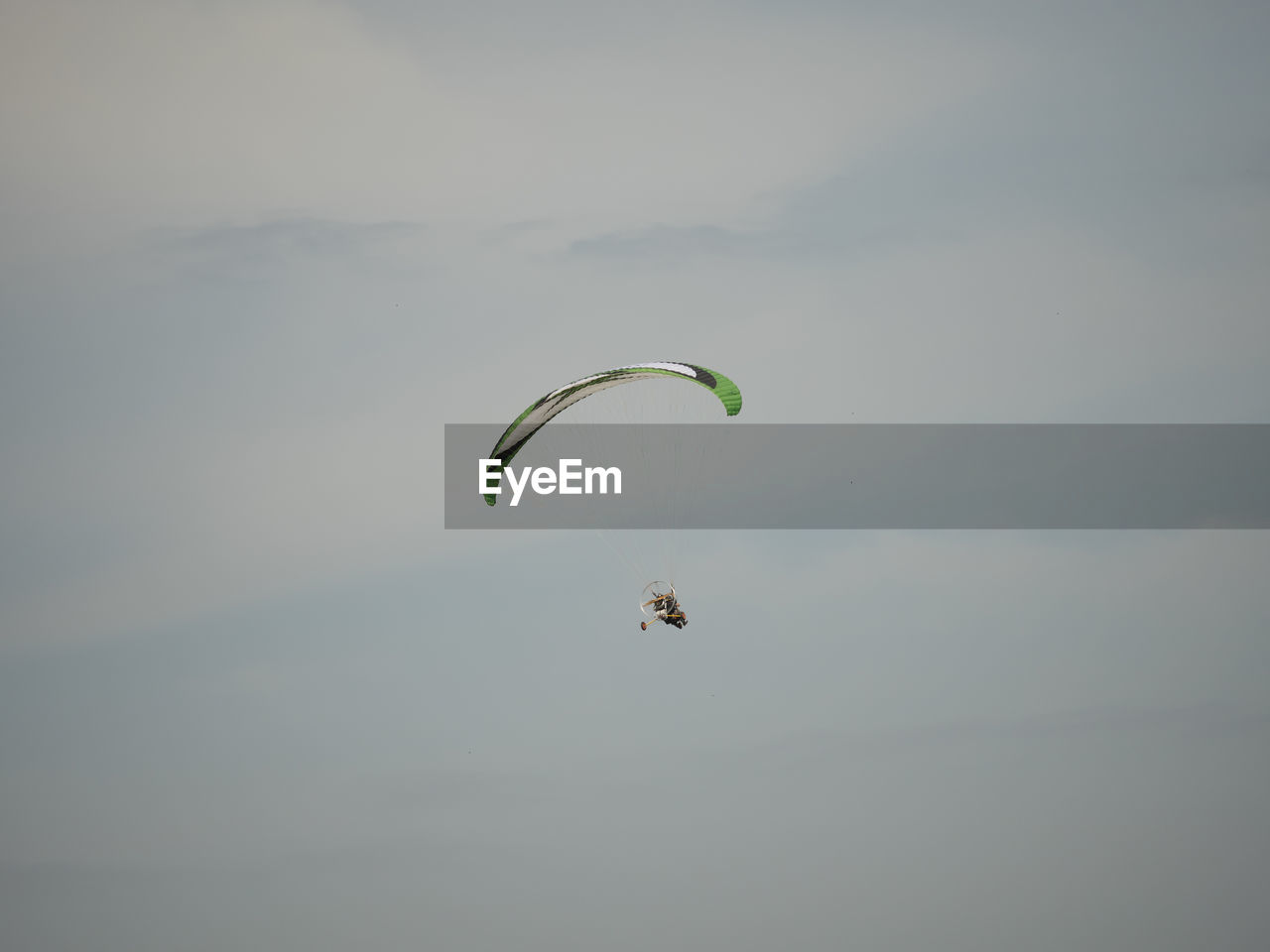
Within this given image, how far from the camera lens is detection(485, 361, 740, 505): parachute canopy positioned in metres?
65.2

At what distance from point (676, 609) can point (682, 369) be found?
977 centimetres

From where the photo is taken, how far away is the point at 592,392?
6938 centimetres

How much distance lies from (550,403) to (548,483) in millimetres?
3491

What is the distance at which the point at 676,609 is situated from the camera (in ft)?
222

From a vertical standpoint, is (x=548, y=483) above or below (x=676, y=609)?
above

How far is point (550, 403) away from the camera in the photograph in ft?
227

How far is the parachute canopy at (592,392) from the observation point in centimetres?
6525

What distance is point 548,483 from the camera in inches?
2680

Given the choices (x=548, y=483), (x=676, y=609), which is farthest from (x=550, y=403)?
(x=676, y=609)

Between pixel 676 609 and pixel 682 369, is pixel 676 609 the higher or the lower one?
the lower one

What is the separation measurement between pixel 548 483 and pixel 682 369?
7.25 meters

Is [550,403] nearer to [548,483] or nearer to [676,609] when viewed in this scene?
[548,483]

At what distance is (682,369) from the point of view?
66.9 m
